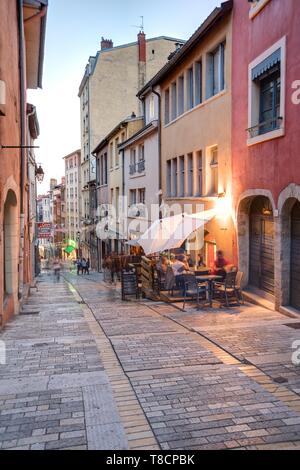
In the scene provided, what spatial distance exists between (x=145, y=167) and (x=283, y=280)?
1544 cm

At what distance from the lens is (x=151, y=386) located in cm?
593

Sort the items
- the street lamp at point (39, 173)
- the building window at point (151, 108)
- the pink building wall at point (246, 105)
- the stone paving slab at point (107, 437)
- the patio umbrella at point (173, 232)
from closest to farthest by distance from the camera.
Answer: the stone paving slab at point (107, 437) → the pink building wall at point (246, 105) → the patio umbrella at point (173, 232) → the building window at point (151, 108) → the street lamp at point (39, 173)

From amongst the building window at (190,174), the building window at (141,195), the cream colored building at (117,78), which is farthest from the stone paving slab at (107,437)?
the cream colored building at (117,78)

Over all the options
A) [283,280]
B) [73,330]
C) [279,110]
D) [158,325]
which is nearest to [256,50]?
[279,110]

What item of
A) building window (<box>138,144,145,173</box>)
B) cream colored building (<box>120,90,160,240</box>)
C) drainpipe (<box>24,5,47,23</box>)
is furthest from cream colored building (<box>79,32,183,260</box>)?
drainpipe (<box>24,5,47,23</box>)

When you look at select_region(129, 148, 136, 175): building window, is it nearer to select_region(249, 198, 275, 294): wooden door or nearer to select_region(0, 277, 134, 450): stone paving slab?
select_region(249, 198, 275, 294): wooden door

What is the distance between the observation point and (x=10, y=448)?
4.31m

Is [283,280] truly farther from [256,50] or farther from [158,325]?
[256,50]

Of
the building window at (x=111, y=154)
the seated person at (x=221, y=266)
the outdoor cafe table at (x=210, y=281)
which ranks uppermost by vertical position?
the building window at (x=111, y=154)

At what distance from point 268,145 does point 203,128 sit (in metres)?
5.33

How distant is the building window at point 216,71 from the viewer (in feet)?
47.4

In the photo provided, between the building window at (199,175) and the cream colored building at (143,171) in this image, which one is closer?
the building window at (199,175)

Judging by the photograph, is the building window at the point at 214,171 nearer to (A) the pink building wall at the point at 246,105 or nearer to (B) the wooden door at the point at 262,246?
(A) the pink building wall at the point at 246,105

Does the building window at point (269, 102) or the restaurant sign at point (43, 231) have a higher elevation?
the building window at point (269, 102)
